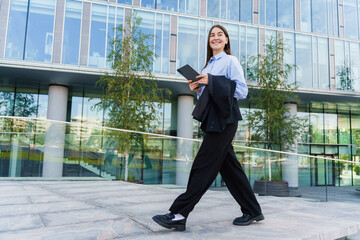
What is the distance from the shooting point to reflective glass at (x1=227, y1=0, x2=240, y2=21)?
52.4ft

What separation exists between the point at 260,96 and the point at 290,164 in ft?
19.4

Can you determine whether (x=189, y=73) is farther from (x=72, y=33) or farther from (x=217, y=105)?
(x=72, y=33)

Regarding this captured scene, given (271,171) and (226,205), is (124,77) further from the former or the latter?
(226,205)

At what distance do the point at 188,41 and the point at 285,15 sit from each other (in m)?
6.71

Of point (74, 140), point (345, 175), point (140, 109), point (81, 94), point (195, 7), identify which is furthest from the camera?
point (81, 94)

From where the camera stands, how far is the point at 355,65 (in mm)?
17844

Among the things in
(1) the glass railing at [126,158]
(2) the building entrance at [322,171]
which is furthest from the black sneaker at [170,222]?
(2) the building entrance at [322,171]

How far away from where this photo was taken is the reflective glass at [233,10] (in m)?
16.0

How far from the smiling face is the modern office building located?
27.5 ft

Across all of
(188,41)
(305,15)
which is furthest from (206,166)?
(305,15)

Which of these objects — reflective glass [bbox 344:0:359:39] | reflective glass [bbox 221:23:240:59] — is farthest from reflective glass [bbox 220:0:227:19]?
reflective glass [bbox 344:0:359:39]

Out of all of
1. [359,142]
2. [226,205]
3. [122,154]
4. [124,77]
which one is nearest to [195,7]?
[124,77]

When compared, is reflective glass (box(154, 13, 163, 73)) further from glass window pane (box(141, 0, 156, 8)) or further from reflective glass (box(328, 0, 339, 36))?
reflective glass (box(328, 0, 339, 36))

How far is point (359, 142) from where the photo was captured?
72.0 ft
